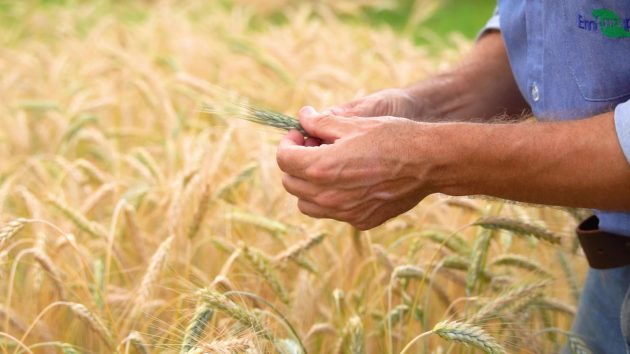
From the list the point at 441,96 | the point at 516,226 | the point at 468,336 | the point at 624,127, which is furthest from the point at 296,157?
the point at 441,96

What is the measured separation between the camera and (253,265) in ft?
6.52

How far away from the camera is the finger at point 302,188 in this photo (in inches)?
61.7

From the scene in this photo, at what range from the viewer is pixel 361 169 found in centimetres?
154

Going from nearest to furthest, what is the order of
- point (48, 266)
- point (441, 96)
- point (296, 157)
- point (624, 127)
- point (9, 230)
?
point (624, 127)
point (296, 157)
point (9, 230)
point (48, 266)
point (441, 96)

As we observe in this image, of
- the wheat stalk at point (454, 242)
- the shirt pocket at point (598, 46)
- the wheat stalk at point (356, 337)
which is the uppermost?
the shirt pocket at point (598, 46)

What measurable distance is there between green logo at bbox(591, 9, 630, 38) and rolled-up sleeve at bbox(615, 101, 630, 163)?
17 centimetres

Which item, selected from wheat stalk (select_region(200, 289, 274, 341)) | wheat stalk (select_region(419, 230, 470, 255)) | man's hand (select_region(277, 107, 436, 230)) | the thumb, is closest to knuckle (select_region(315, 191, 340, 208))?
man's hand (select_region(277, 107, 436, 230))

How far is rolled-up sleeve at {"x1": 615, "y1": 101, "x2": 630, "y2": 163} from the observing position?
1437 millimetres

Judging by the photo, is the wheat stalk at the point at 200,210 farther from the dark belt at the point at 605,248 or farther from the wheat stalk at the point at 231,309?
the dark belt at the point at 605,248

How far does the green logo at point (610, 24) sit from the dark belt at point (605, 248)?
43 cm

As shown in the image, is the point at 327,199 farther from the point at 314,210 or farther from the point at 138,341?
the point at 138,341

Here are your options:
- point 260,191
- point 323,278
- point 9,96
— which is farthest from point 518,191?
point 9,96

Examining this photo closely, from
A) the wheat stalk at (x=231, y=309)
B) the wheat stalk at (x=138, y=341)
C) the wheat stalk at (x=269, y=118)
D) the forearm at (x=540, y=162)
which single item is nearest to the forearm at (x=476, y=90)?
the wheat stalk at (x=269, y=118)

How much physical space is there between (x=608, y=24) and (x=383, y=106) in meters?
0.56
